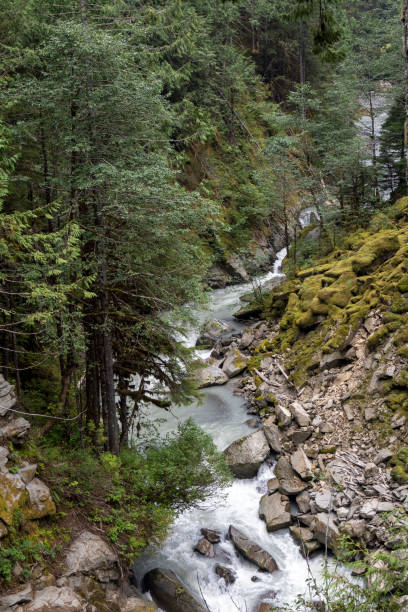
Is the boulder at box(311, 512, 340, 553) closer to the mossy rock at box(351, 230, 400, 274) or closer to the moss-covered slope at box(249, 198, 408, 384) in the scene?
the moss-covered slope at box(249, 198, 408, 384)

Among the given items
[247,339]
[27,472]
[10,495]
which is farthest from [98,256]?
[247,339]

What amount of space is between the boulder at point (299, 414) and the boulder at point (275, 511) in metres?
2.29

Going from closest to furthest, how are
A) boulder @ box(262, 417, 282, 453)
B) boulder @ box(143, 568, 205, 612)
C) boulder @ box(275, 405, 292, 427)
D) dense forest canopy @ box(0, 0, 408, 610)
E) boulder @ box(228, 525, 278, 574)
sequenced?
dense forest canopy @ box(0, 0, 408, 610), boulder @ box(143, 568, 205, 612), boulder @ box(228, 525, 278, 574), boulder @ box(262, 417, 282, 453), boulder @ box(275, 405, 292, 427)

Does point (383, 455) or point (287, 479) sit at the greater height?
point (383, 455)

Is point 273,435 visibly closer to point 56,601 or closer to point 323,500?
point 323,500

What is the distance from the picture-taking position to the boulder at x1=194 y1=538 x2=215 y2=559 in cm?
877

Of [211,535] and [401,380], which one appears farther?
[401,380]

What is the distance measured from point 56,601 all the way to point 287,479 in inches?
251

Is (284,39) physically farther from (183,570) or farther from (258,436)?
(183,570)

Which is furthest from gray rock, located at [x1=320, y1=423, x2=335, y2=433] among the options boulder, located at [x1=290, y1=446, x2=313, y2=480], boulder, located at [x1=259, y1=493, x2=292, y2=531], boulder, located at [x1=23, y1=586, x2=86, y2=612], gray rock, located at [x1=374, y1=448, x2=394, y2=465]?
boulder, located at [x1=23, y1=586, x2=86, y2=612]

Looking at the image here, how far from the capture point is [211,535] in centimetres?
923

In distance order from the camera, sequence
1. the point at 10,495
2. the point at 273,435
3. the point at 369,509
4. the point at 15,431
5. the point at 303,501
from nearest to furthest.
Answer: the point at 10,495 → the point at 15,431 → the point at 369,509 → the point at 303,501 → the point at 273,435

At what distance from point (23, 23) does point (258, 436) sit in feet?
39.3

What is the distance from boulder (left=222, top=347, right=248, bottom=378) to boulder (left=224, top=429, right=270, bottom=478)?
190 inches
